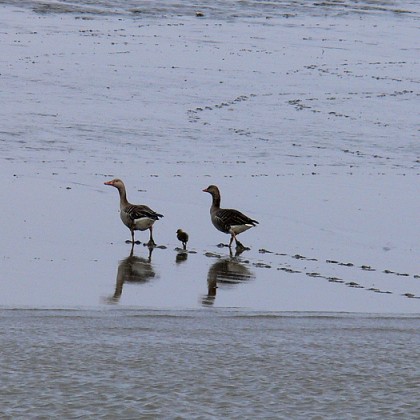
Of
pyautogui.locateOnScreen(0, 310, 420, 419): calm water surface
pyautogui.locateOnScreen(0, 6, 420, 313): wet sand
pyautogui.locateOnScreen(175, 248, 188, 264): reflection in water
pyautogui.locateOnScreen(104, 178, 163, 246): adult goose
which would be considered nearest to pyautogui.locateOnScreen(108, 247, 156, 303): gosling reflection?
pyautogui.locateOnScreen(0, 6, 420, 313): wet sand

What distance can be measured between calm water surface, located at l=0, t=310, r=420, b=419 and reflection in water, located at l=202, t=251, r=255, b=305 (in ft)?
4.51

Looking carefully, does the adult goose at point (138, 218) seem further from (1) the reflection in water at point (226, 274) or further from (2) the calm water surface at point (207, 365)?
(2) the calm water surface at point (207, 365)

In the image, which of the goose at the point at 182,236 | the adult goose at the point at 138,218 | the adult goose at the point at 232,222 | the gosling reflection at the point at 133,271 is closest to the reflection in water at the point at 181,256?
the goose at the point at 182,236

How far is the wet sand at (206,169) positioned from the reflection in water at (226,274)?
23 mm

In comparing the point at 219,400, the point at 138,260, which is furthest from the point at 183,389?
the point at 138,260

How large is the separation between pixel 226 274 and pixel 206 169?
7233 mm

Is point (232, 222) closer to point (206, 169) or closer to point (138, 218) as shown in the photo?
point (138, 218)

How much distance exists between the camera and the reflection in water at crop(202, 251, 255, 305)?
12.0 meters

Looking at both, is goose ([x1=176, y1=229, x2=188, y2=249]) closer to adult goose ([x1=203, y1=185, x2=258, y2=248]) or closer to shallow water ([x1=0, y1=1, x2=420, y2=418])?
shallow water ([x1=0, y1=1, x2=420, y2=418])

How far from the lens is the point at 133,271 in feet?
41.8

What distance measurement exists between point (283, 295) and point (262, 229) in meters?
3.98

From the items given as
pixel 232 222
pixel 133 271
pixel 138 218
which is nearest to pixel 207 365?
pixel 133 271

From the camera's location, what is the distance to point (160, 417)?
7434mm

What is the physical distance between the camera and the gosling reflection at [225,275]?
11859 mm
